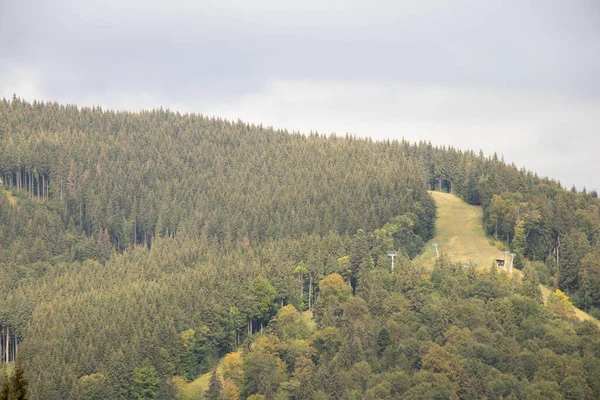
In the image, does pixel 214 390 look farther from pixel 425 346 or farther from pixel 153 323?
pixel 425 346

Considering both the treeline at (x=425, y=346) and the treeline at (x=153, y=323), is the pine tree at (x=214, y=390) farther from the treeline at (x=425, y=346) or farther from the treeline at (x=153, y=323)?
the treeline at (x=153, y=323)

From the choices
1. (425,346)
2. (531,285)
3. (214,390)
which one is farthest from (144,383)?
(531,285)

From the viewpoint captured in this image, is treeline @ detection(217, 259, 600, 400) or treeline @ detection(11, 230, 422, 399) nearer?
treeline @ detection(217, 259, 600, 400)

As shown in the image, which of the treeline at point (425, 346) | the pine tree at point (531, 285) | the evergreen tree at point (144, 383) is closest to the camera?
the treeline at point (425, 346)

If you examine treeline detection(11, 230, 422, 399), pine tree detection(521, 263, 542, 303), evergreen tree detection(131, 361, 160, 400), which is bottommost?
evergreen tree detection(131, 361, 160, 400)

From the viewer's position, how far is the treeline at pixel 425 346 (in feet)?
522

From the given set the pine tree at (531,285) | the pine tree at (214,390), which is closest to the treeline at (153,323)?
the pine tree at (214,390)

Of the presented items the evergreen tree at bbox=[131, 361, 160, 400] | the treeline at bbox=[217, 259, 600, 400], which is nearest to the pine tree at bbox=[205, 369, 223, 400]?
the treeline at bbox=[217, 259, 600, 400]

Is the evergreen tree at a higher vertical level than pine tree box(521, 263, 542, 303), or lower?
lower

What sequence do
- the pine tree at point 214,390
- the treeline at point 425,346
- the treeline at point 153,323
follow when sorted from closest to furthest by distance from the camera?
1. the treeline at point 425,346
2. the pine tree at point 214,390
3. the treeline at point 153,323

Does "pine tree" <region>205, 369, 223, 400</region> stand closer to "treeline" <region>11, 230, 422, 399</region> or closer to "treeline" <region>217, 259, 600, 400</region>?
"treeline" <region>217, 259, 600, 400</region>

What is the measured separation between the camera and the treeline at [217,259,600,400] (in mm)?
159250

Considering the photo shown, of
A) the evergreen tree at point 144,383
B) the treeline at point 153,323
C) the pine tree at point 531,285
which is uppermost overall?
the pine tree at point 531,285

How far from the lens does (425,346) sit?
166 meters
